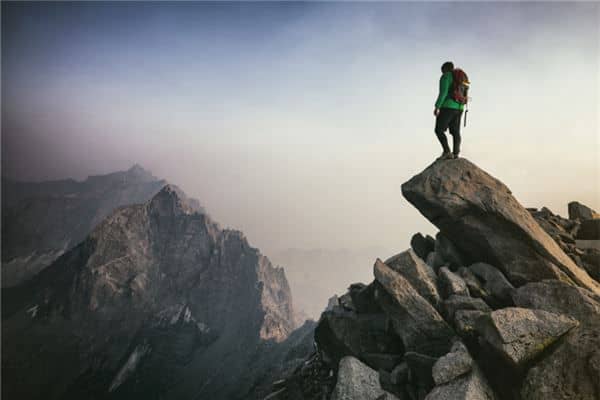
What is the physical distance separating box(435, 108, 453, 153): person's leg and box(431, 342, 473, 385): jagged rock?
35.8 ft

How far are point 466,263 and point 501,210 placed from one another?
3.80 m

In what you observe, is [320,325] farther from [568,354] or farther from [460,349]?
[568,354]

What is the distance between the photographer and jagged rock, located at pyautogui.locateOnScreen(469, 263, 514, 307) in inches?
539

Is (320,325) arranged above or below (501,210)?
below

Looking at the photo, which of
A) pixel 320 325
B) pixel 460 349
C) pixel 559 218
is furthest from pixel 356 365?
pixel 559 218

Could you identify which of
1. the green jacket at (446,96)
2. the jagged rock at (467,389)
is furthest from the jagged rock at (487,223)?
the jagged rock at (467,389)

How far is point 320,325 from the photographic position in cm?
1786

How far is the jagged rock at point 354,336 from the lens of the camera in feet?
47.7

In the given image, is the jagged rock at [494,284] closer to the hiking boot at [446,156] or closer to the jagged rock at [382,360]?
the jagged rock at [382,360]

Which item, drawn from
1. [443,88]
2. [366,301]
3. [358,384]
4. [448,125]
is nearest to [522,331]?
[358,384]

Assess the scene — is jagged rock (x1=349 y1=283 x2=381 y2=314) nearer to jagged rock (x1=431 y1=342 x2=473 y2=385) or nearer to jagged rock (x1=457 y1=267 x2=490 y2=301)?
jagged rock (x1=457 y1=267 x2=490 y2=301)

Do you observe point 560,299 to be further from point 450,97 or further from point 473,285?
point 450,97

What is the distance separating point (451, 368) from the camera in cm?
973

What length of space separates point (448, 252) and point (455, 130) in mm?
7098
